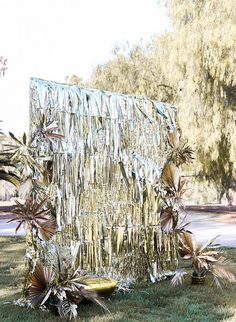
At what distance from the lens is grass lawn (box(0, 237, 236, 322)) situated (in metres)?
4.57

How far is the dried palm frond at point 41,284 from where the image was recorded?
451 cm

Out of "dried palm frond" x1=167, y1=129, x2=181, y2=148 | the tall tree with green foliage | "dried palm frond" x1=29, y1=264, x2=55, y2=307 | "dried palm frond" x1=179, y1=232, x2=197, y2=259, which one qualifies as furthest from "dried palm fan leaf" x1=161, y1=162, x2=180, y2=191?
the tall tree with green foliage

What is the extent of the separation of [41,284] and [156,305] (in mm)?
1315

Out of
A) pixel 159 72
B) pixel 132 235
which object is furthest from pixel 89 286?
pixel 159 72

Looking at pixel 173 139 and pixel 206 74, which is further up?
pixel 206 74

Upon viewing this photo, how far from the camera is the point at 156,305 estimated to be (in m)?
5.12

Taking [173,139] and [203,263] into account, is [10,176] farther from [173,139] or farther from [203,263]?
[203,263]

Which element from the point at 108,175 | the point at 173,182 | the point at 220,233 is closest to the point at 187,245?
the point at 173,182

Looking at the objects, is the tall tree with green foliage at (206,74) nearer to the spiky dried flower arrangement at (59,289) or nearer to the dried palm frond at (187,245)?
the dried palm frond at (187,245)

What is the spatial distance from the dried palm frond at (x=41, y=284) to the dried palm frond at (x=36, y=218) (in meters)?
0.38

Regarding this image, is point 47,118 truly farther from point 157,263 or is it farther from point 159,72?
point 159,72

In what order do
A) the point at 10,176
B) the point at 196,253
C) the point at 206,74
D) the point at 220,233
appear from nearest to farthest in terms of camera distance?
the point at 196,253, the point at 10,176, the point at 206,74, the point at 220,233

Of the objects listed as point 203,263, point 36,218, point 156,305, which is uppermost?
point 36,218

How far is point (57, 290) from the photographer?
4.49 metres
